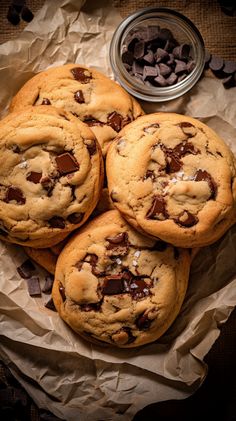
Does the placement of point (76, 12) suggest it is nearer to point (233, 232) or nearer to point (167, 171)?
point (167, 171)

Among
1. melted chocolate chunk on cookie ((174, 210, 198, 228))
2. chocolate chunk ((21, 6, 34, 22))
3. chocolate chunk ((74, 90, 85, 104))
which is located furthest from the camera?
chocolate chunk ((21, 6, 34, 22))

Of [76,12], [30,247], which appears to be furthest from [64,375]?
[76,12]

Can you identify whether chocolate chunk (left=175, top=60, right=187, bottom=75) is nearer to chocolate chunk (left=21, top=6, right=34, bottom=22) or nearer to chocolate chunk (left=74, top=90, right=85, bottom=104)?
chocolate chunk (left=74, top=90, right=85, bottom=104)

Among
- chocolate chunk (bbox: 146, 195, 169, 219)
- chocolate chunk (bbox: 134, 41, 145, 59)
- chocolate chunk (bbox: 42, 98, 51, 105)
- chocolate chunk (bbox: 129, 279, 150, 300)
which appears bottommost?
chocolate chunk (bbox: 129, 279, 150, 300)

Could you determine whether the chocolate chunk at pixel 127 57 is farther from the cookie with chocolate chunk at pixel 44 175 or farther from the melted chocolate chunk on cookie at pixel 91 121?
the cookie with chocolate chunk at pixel 44 175

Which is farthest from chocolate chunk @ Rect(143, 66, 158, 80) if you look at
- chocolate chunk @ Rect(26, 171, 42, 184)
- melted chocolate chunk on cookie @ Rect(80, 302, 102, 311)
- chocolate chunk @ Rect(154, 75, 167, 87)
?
melted chocolate chunk on cookie @ Rect(80, 302, 102, 311)


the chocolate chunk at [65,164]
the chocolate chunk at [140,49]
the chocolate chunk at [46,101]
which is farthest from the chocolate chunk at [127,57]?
the chocolate chunk at [65,164]
